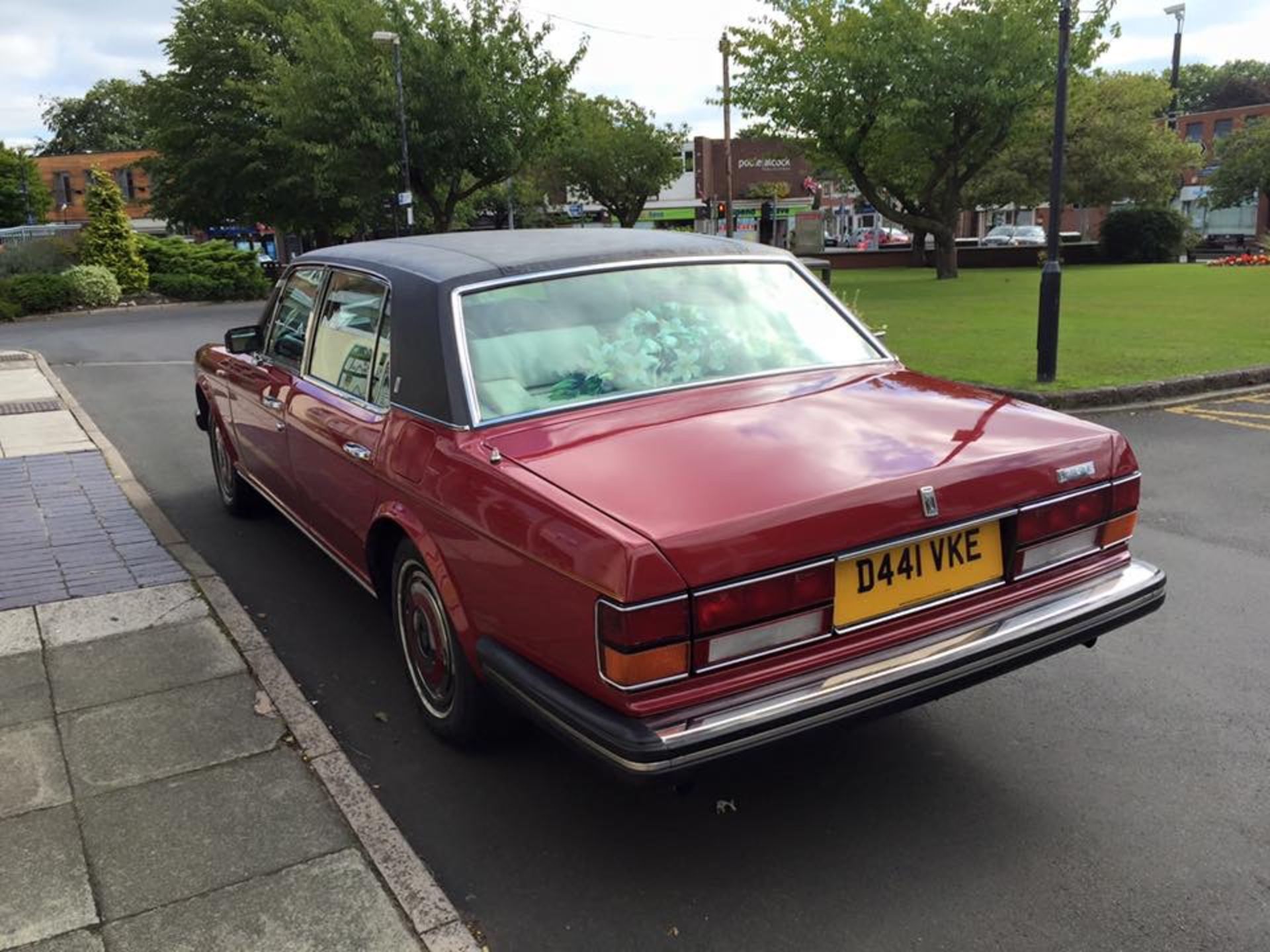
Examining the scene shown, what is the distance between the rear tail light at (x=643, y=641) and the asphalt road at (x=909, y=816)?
0.87 ft

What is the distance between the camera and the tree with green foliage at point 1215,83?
3514 inches

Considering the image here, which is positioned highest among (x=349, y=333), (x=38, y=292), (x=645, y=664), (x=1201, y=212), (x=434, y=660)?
(x=1201, y=212)

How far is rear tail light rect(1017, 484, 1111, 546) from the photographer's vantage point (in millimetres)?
2930

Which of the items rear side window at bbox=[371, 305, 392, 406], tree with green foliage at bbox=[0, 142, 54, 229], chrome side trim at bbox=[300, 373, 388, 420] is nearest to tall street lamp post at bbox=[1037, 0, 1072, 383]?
chrome side trim at bbox=[300, 373, 388, 420]

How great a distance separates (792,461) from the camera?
9.02ft

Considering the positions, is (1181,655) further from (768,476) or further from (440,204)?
(440,204)

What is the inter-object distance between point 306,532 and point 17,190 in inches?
3038

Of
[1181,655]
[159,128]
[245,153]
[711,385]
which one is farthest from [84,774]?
[159,128]

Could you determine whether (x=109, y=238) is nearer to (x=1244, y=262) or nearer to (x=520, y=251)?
(x=520, y=251)

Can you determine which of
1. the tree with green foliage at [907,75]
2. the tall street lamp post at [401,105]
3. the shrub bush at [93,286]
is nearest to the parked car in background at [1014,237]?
the tree with green foliage at [907,75]

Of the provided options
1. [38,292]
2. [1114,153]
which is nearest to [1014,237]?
[1114,153]

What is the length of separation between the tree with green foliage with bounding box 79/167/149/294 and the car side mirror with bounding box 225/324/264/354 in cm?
2554

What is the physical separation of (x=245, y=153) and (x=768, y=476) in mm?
35569

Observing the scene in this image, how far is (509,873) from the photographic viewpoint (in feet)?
9.33
